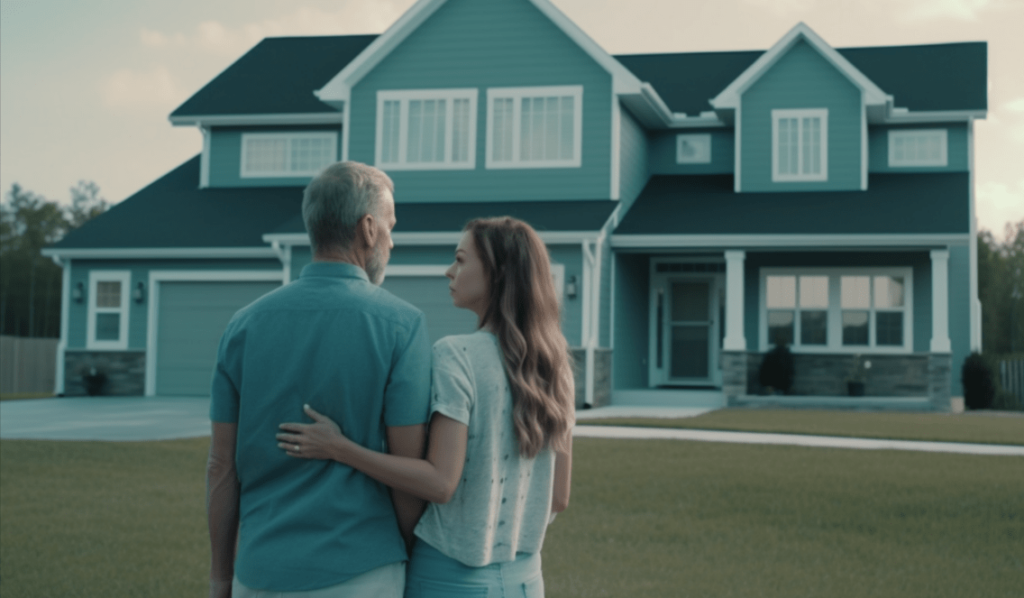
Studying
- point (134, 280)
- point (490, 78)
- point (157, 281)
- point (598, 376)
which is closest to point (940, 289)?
point (598, 376)

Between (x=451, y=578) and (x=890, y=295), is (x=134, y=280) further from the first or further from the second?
(x=451, y=578)

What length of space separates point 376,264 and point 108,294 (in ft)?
61.7

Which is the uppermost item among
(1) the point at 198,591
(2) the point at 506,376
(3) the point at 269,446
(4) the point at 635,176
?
(4) the point at 635,176

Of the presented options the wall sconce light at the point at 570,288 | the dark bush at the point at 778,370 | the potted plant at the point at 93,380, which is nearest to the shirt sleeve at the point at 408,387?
the wall sconce light at the point at 570,288

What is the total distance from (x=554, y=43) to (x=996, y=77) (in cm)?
1050

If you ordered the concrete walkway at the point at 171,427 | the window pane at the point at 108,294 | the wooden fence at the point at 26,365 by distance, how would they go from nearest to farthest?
the concrete walkway at the point at 171,427
the window pane at the point at 108,294
the wooden fence at the point at 26,365

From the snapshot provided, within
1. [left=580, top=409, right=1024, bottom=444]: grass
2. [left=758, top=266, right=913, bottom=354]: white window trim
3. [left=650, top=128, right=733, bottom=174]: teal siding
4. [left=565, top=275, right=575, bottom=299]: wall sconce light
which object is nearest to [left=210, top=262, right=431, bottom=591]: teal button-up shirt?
[left=580, top=409, right=1024, bottom=444]: grass

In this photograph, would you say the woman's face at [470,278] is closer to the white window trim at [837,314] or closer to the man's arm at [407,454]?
the man's arm at [407,454]

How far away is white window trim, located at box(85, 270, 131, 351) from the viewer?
19.5 m

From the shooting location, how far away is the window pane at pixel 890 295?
18500 millimetres

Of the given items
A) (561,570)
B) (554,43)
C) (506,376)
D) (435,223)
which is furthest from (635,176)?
(506,376)

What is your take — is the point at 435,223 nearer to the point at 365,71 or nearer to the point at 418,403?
the point at 365,71

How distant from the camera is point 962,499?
25.3 feet

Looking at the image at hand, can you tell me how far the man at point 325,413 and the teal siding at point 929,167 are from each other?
19331 mm
